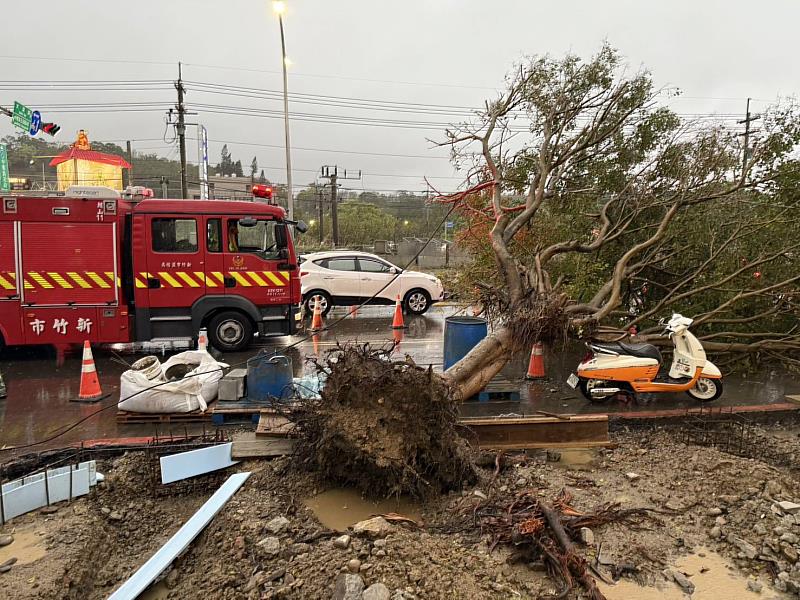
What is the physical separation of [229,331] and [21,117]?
9613 millimetres

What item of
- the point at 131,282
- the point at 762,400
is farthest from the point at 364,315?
the point at 762,400

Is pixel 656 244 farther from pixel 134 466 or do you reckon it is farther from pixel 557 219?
pixel 134 466

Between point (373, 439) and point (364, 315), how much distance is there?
356 inches

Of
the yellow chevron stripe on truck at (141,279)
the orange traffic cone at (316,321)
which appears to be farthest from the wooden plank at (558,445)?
the orange traffic cone at (316,321)

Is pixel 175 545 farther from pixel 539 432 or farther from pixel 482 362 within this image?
pixel 482 362

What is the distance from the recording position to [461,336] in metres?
6.86

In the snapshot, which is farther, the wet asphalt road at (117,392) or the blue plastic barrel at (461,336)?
the blue plastic barrel at (461,336)

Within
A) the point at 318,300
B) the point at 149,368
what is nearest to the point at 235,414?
the point at 149,368

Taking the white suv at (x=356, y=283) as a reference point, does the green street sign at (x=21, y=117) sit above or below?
above

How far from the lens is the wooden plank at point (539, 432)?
5.21 meters

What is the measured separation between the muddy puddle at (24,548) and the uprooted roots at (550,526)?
9.84ft

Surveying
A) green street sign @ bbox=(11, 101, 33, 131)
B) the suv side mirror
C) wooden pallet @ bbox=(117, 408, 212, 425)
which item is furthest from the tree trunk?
green street sign @ bbox=(11, 101, 33, 131)

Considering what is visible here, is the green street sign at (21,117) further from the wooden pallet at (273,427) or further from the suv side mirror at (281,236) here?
the wooden pallet at (273,427)

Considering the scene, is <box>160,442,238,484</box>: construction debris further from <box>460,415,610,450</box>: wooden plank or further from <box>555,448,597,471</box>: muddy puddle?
<box>555,448,597,471</box>: muddy puddle
